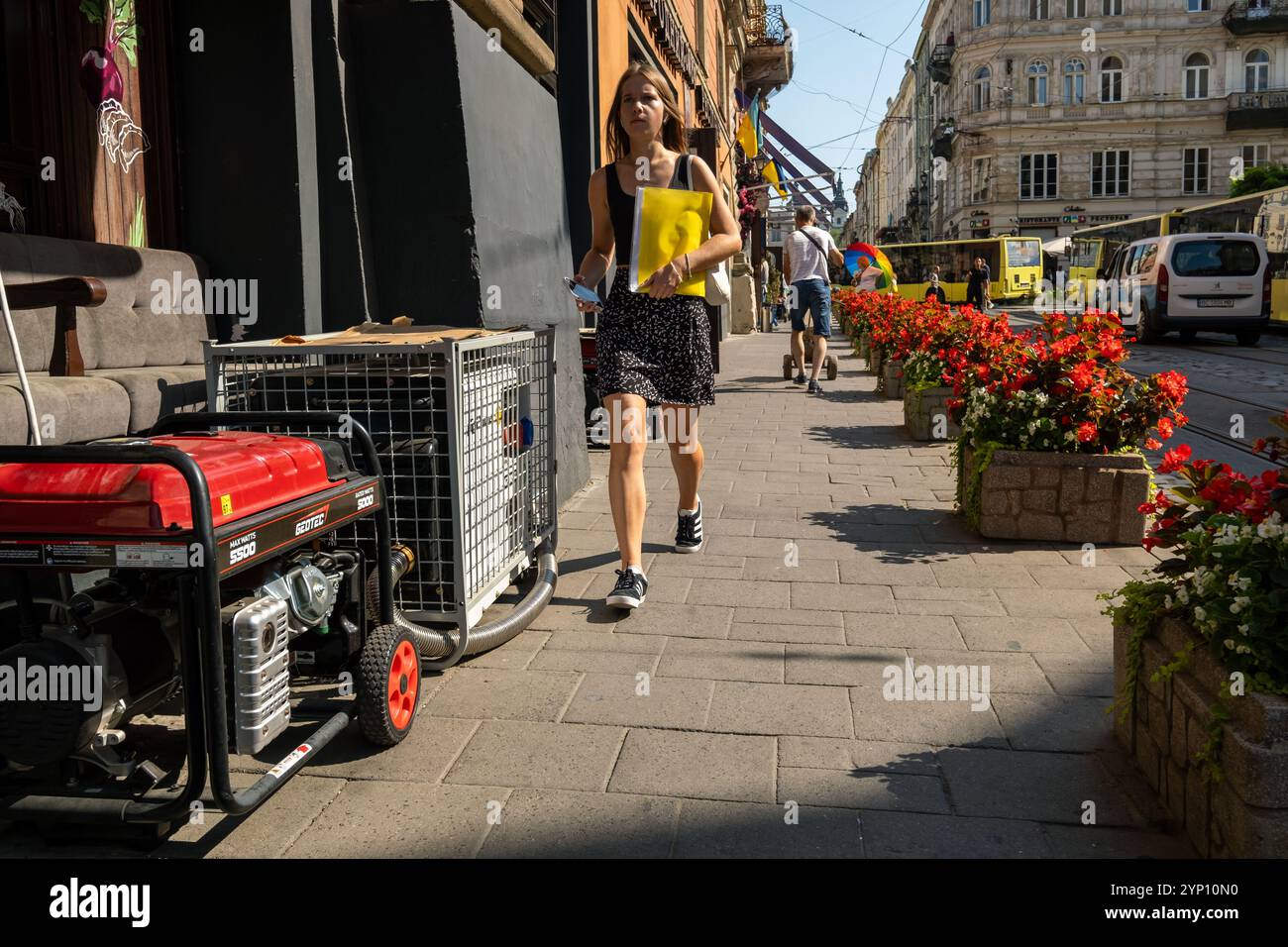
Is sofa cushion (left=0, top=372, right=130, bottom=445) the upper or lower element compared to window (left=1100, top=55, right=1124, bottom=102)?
lower

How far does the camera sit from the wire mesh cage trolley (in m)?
3.55

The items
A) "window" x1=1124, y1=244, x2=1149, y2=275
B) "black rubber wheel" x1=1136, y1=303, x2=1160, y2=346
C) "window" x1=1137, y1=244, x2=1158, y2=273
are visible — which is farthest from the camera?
"window" x1=1124, y1=244, x2=1149, y2=275

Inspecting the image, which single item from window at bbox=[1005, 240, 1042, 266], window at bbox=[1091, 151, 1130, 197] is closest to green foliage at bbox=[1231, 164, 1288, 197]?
window at bbox=[1005, 240, 1042, 266]

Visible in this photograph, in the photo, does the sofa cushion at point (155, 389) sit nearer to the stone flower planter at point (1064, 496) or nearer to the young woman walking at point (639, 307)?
the young woman walking at point (639, 307)

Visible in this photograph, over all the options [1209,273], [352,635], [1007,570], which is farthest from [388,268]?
[1209,273]

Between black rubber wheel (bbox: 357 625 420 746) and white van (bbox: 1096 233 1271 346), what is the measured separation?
21230 millimetres

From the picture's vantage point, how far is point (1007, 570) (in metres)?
5.01

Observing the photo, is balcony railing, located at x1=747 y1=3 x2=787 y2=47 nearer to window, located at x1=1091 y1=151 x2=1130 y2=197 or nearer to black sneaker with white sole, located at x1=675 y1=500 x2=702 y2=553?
window, located at x1=1091 y1=151 x2=1130 y2=197

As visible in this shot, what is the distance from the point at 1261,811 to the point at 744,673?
1.74 metres

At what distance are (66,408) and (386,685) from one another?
5.21 ft

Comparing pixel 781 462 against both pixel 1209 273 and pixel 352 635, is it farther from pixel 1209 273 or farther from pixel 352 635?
pixel 1209 273

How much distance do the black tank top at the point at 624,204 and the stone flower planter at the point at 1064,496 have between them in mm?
2056

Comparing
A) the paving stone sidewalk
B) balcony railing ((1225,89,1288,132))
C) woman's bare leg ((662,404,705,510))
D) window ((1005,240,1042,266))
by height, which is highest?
balcony railing ((1225,89,1288,132))

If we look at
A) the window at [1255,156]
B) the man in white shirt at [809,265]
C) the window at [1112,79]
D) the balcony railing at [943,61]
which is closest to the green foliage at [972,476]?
the man in white shirt at [809,265]
